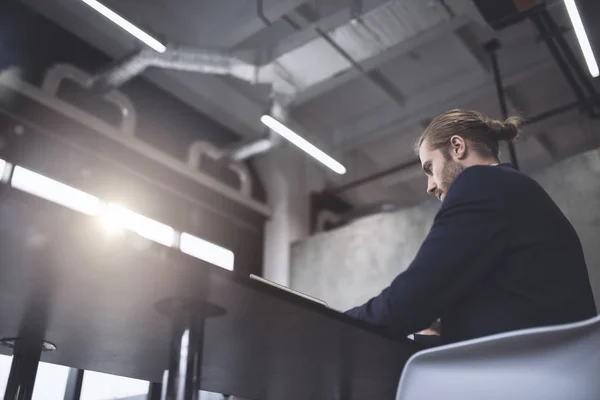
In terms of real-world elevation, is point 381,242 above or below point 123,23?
below

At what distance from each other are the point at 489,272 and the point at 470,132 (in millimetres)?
513

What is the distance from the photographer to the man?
99cm

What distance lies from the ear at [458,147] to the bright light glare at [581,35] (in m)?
1.76

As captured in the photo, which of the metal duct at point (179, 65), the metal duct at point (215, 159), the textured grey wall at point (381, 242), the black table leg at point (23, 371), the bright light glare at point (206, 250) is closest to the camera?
the black table leg at point (23, 371)

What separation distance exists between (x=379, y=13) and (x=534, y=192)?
266 centimetres

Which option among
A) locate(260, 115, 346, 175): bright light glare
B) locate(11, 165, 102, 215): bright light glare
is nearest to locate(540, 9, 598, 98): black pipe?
locate(260, 115, 346, 175): bright light glare

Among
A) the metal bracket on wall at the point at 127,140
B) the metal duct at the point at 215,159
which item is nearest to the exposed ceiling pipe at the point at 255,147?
the metal duct at the point at 215,159

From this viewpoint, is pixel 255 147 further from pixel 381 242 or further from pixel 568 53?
pixel 568 53

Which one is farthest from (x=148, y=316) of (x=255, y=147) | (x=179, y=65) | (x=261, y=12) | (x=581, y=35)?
(x=255, y=147)

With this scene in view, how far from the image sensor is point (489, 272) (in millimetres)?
1035

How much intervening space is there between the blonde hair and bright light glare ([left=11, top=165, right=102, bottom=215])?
255cm

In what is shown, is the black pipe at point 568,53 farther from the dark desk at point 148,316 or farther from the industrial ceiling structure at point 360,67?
the dark desk at point 148,316

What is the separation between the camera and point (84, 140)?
156 inches

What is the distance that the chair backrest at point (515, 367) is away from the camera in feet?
2.51
